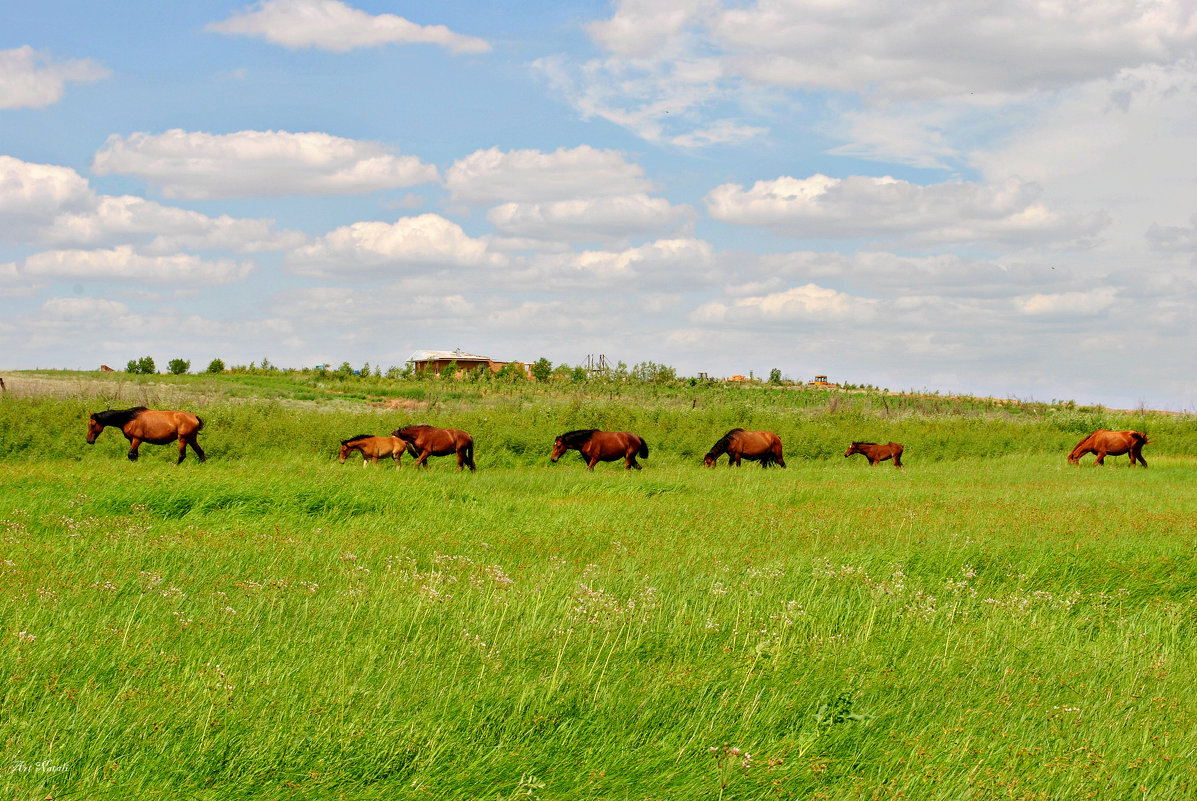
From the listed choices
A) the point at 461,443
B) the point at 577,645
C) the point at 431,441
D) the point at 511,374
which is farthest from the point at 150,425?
the point at 511,374

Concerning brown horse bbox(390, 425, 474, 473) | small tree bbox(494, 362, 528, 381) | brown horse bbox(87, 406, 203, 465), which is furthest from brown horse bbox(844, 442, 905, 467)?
small tree bbox(494, 362, 528, 381)

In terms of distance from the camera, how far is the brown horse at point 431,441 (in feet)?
67.6

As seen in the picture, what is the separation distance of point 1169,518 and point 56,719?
51.3ft

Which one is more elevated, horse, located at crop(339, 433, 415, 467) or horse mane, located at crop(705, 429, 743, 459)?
horse mane, located at crop(705, 429, 743, 459)

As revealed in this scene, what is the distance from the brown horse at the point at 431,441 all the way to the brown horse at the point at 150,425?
4595 millimetres

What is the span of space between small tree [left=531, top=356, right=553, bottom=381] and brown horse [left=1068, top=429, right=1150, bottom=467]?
31485mm

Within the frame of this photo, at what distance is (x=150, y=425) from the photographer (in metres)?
19.3

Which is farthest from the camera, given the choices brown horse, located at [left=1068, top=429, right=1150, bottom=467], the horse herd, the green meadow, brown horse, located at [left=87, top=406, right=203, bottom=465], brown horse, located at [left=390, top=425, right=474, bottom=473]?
brown horse, located at [left=1068, top=429, right=1150, bottom=467]

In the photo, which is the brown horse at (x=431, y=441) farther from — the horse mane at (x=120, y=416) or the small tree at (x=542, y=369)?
the small tree at (x=542, y=369)

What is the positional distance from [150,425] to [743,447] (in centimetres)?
1476

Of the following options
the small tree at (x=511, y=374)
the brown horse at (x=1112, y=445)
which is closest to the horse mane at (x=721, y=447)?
the brown horse at (x=1112, y=445)

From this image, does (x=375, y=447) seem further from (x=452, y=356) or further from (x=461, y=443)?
(x=452, y=356)

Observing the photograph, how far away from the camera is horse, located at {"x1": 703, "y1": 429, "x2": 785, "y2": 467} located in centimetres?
2364

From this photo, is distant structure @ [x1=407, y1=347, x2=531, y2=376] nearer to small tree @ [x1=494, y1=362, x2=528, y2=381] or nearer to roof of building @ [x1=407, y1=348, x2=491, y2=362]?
roof of building @ [x1=407, y1=348, x2=491, y2=362]
